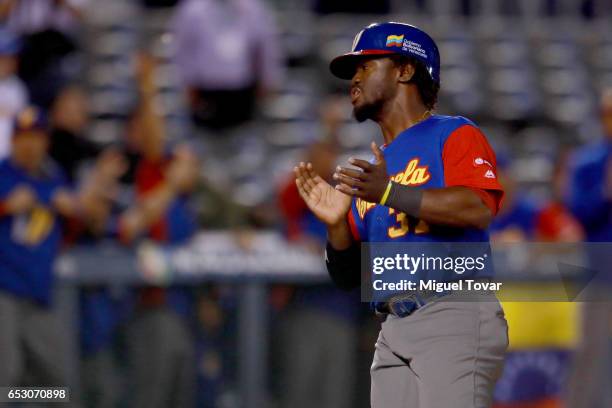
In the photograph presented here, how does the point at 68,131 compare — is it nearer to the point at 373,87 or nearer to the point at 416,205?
the point at 373,87

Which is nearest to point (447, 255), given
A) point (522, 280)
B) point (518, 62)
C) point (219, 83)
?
point (522, 280)

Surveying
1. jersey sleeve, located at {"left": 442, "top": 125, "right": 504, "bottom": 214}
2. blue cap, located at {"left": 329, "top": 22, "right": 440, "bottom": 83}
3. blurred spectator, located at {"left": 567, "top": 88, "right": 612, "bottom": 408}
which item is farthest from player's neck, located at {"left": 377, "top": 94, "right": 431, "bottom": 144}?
blurred spectator, located at {"left": 567, "top": 88, "right": 612, "bottom": 408}

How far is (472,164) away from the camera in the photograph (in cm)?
356

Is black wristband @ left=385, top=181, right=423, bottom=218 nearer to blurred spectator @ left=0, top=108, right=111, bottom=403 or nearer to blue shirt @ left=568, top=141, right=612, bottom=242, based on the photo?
blurred spectator @ left=0, top=108, right=111, bottom=403

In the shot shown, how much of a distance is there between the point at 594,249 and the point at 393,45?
3.39 m

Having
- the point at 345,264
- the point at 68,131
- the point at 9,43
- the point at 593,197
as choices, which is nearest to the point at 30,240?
the point at 68,131

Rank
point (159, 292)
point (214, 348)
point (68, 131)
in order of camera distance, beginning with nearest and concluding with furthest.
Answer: point (159, 292) → point (214, 348) → point (68, 131)

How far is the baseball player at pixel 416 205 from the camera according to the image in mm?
3467

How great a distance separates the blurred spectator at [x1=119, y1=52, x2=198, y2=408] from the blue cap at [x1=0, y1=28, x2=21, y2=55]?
119 cm

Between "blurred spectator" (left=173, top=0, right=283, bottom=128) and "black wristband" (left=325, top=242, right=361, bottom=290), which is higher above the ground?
"blurred spectator" (left=173, top=0, right=283, bottom=128)

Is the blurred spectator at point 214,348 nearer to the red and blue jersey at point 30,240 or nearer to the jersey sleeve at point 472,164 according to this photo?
the red and blue jersey at point 30,240

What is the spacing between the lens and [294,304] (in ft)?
21.6

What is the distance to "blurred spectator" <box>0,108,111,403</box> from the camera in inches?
231

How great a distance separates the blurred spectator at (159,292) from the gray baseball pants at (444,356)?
2.68 metres
